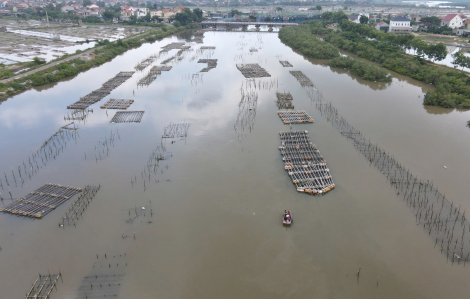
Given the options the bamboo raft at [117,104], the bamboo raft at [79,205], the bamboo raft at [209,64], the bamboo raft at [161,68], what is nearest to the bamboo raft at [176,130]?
the bamboo raft at [117,104]

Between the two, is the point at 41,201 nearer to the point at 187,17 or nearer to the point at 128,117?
the point at 128,117

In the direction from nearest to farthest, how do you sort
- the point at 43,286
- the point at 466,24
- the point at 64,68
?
the point at 43,286
the point at 64,68
the point at 466,24

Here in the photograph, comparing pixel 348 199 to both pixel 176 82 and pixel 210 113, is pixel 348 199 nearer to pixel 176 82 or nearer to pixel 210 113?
pixel 210 113

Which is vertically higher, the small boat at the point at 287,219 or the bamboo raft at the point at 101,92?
the bamboo raft at the point at 101,92

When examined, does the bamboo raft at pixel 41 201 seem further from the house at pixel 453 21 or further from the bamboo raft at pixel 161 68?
the house at pixel 453 21

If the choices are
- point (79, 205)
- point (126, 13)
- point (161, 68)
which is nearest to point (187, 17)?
point (126, 13)

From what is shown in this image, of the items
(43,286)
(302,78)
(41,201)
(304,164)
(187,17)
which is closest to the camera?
(43,286)
